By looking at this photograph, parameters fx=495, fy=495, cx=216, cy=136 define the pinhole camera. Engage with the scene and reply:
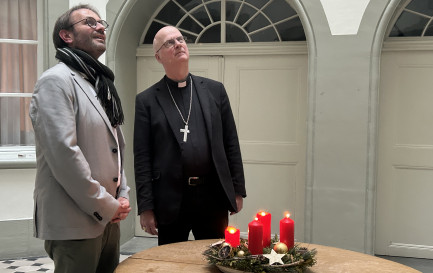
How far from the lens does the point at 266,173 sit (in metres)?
4.87

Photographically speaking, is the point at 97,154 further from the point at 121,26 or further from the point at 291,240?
the point at 121,26

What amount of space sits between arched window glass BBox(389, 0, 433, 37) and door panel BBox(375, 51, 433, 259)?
179 millimetres

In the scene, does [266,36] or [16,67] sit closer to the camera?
[16,67]

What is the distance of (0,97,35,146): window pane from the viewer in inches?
185

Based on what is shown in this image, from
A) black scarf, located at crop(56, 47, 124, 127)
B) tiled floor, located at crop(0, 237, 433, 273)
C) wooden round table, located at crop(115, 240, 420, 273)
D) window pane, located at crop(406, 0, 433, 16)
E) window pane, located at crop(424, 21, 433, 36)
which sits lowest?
tiled floor, located at crop(0, 237, 433, 273)

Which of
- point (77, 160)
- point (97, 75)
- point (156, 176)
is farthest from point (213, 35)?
point (77, 160)

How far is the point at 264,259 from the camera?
171 cm

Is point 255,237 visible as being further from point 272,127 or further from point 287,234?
point 272,127

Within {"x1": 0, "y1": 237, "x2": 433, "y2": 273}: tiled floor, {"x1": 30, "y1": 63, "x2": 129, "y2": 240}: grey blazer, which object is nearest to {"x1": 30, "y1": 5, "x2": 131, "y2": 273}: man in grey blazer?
{"x1": 30, "y1": 63, "x2": 129, "y2": 240}: grey blazer

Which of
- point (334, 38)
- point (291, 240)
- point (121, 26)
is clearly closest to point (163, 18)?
point (121, 26)

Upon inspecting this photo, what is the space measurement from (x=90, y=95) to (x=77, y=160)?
33cm

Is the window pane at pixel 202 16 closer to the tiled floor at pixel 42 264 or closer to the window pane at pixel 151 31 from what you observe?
the window pane at pixel 151 31

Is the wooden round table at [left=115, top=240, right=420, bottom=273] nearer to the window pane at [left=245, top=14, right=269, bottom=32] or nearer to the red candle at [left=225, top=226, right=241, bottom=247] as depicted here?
the red candle at [left=225, top=226, right=241, bottom=247]

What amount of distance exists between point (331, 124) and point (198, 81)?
1.85 m
